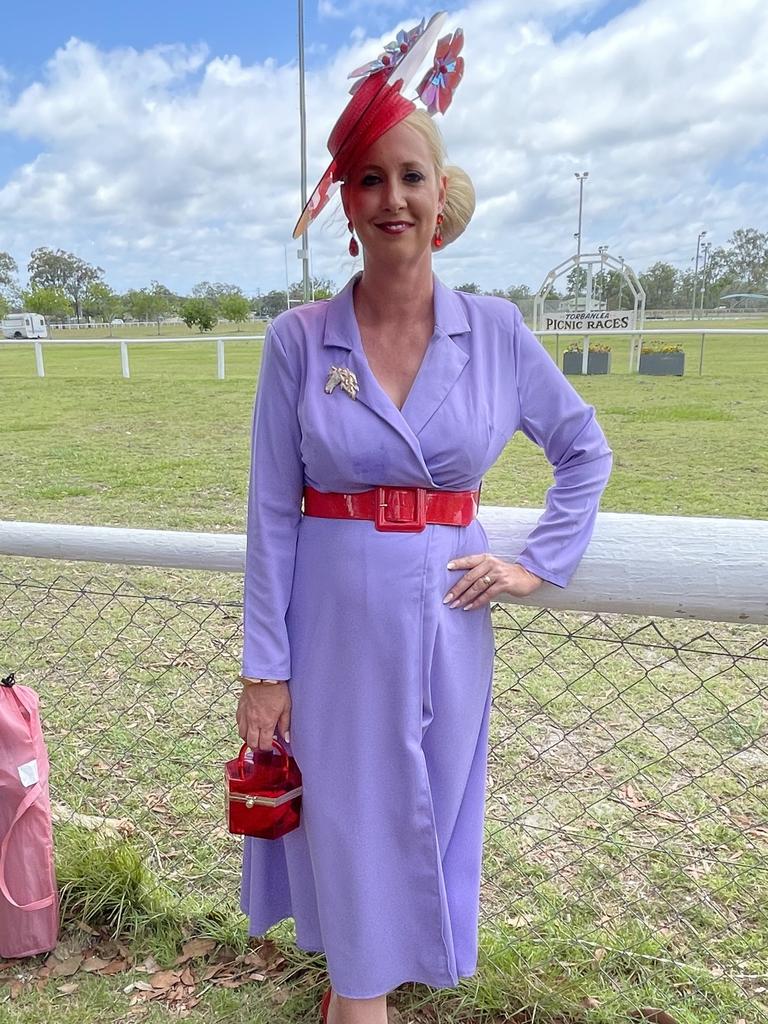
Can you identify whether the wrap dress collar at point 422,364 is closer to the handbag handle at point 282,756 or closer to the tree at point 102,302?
the handbag handle at point 282,756

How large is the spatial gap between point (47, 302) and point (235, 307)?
57.3 ft

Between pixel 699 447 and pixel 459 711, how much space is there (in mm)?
7925

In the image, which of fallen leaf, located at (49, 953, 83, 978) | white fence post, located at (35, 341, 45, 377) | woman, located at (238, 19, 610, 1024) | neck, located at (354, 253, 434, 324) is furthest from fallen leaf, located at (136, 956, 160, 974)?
white fence post, located at (35, 341, 45, 377)

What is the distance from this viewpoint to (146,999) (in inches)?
76.3

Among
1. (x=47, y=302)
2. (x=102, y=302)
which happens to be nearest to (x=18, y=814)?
(x=47, y=302)

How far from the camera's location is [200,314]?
46.1 m

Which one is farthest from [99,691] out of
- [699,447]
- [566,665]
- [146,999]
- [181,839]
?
[699,447]

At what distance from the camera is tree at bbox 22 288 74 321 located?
2313 inches

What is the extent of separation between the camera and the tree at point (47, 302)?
58750mm

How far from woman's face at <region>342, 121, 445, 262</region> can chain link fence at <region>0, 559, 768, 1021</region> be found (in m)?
0.77

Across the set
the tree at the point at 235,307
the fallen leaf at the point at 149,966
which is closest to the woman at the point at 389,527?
the fallen leaf at the point at 149,966

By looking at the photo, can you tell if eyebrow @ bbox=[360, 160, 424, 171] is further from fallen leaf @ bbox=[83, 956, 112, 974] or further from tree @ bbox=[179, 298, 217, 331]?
tree @ bbox=[179, 298, 217, 331]

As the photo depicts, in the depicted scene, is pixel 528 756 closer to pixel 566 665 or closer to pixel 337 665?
pixel 566 665

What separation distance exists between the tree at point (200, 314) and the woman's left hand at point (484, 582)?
4610cm
